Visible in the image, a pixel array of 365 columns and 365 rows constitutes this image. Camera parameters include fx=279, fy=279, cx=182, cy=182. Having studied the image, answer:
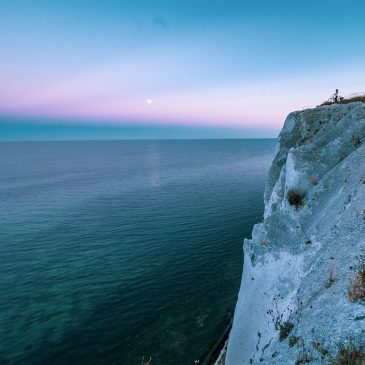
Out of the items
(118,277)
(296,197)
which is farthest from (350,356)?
(118,277)

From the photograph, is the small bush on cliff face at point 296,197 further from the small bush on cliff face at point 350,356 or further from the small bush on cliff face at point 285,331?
the small bush on cliff face at point 350,356

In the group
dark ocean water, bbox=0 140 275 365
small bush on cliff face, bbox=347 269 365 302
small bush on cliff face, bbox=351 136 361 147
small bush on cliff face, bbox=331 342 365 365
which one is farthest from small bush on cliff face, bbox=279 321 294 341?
dark ocean water, bbox=0 140 275 365

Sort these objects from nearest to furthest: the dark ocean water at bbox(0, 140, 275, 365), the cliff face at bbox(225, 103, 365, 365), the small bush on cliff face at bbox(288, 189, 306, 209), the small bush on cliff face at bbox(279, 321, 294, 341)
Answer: the cliff face at bbox(225, 103, 365, 365) < the small bush on cliff face at bbox(279, 321, 294, 341) < the small bush on cliff face at bbox(288, 189, 306, 209) < the dark ocean water at bbox(0, 140, 275, 365)

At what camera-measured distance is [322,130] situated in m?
28.2

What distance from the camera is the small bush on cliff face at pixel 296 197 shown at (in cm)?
2023

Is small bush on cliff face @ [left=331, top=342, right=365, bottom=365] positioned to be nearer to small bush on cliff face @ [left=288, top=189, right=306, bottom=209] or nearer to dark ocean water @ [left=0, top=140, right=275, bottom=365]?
small bush on cliff face @ [left=288, top=189, right=306, bottom=209]

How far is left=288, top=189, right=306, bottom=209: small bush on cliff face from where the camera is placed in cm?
2023

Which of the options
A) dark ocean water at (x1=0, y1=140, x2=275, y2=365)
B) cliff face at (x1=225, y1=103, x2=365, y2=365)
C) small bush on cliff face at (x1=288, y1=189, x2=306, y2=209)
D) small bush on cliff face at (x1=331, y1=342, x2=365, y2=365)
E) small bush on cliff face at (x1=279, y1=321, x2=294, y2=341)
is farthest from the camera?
dark ocean water at (x1=0, y1=140, x2=275, y2=365)

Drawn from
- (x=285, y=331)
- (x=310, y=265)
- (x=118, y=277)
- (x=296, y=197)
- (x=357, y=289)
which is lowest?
(x=118, y=277)

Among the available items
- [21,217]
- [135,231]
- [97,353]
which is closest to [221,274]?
[97,353]

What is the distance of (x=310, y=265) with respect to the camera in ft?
47.0

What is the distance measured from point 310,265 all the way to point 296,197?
7633mm

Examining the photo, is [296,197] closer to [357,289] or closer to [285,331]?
[285,331]

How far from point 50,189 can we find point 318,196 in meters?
99.6
